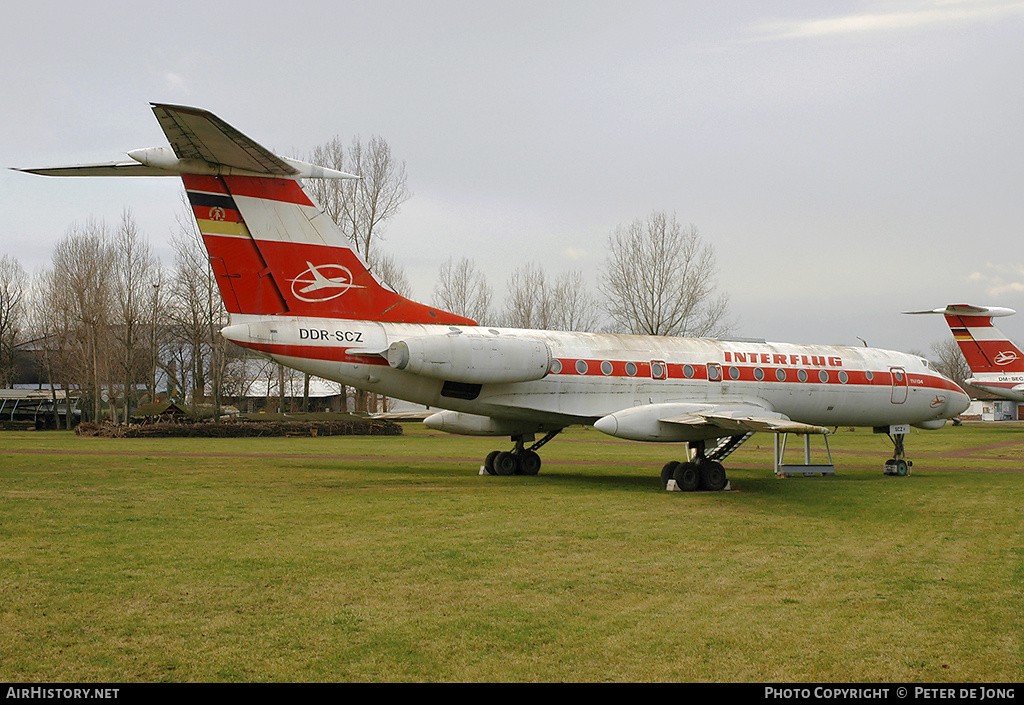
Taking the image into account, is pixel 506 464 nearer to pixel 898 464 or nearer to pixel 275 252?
pixel 275 252

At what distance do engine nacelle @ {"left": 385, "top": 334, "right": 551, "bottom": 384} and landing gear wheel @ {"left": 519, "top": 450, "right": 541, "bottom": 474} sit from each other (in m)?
3.61

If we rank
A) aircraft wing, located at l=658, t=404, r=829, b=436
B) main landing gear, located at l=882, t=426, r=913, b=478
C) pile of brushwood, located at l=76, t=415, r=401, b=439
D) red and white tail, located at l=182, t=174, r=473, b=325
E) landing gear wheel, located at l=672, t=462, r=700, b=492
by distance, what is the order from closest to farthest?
aircraft wing, located at l=658, t=404, r=829, b=436 → red and white tail, located at l=182, t=174, r=473, b=325 → landing gear wheel, located at l=672, t=462, r=700, b=492 → main landing gear, located at l=882, t=426, r=913, b=478 → pile of brushwood, located at l=76, t=415, r=401, b=439

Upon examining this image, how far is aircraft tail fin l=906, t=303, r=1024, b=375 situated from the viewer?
38.8 metres

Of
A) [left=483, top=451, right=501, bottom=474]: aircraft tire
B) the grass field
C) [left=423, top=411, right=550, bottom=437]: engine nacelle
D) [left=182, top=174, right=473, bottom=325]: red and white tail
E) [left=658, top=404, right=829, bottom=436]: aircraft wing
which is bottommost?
the grass field

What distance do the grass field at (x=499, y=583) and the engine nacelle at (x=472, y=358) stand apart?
7.33 ft

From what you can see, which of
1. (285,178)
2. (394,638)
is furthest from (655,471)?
(394,638)

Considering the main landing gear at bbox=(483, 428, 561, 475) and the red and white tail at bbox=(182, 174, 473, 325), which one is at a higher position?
the red and white tail at bbox=(182, 174, 473, 325)

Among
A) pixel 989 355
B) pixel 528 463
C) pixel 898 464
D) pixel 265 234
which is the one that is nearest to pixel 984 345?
pixel 989 355

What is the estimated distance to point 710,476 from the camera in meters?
17.2

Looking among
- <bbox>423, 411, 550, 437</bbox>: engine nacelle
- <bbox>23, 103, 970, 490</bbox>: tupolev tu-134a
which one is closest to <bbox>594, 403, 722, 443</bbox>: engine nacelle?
<bbox>23, 103, 970, 490</bbox>: tupolev tu-134a

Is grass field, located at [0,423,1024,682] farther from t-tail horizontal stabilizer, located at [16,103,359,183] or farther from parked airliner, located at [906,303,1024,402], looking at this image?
parked airliner, located at [906,303,1024,402]

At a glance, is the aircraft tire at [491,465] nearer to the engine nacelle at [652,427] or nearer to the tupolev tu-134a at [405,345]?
the tupolev tu-134a at [405,345]

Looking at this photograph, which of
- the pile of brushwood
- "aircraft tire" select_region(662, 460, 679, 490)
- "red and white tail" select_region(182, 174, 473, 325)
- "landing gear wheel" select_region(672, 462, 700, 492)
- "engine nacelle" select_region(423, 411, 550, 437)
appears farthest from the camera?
the pile of brushwood
